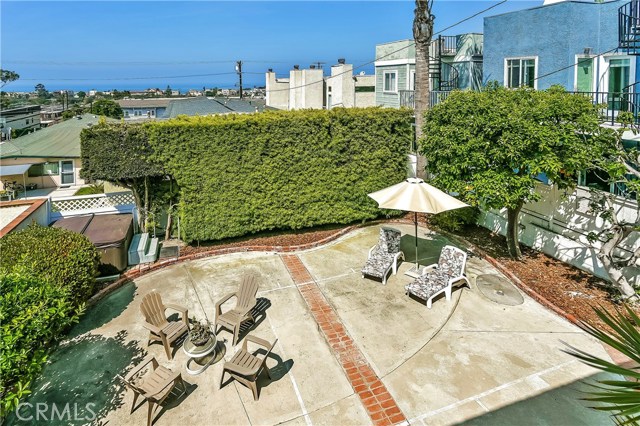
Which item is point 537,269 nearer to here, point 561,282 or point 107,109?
point 561,282

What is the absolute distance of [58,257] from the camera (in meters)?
8.88

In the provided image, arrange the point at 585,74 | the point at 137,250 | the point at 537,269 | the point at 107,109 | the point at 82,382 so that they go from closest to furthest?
the point at 82,382, the point at 537,269, the point at 137,250, the point at 585,74, the point at 107,109

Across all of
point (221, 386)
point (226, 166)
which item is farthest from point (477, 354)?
point (226, 166)

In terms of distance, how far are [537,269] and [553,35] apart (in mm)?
9726

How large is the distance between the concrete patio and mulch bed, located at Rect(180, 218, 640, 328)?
0.89 metres

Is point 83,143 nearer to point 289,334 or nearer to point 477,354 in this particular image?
point 289,334

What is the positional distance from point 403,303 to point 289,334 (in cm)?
299

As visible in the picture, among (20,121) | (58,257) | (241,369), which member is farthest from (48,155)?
(20,121)

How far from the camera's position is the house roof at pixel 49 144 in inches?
994

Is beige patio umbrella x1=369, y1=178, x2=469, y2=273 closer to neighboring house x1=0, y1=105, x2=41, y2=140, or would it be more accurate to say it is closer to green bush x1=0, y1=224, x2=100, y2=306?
green bush x1=0, y1=224, x2=100, y2=306

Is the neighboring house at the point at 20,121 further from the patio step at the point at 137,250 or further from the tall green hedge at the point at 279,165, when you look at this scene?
the tall green hedge at the point at 279,165

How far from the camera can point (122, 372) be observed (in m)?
7.47

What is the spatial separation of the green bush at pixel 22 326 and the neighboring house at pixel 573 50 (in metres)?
15.2

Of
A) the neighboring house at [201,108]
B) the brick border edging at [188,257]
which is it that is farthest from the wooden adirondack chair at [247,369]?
the neighboring house at [201,108]
